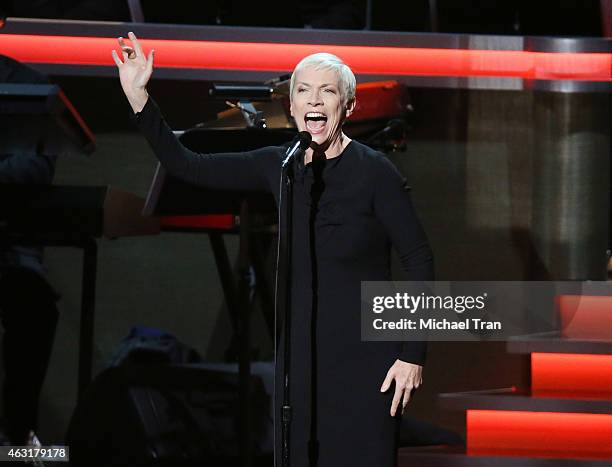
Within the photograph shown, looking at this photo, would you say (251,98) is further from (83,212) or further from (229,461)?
(229,461)

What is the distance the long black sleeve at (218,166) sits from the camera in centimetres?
229

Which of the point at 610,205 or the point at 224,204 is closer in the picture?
the point at 224,204

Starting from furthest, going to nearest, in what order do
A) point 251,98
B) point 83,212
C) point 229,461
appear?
point 229,461
point 83,212
point 251,98

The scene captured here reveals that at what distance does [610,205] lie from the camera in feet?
13.4

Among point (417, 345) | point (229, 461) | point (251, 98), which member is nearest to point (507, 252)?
point (229, 461)

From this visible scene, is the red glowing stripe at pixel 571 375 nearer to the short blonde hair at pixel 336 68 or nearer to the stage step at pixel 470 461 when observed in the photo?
the stage step at pixel 470 461

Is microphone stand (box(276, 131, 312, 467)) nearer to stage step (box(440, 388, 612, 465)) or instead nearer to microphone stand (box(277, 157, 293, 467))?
microphone stand (box(277, 157, 293, 467))

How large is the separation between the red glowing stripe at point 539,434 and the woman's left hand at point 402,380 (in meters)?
1.37

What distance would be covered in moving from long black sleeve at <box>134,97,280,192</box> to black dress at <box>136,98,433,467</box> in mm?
155

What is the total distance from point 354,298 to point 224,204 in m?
0.99

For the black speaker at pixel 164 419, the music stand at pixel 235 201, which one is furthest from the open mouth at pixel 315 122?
the black speaker at pixel 164 419

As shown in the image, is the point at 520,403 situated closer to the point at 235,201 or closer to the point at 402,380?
the point at 235,201

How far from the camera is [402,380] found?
2.16m

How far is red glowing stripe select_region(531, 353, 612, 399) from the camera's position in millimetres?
3488
